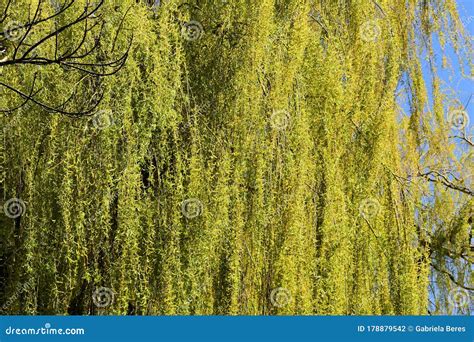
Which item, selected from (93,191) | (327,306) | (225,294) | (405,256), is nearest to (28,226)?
(93,191)

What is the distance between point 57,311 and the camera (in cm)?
401

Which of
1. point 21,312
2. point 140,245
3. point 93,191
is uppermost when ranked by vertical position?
point 93,191

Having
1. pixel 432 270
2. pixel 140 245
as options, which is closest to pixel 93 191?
pixel 140 245

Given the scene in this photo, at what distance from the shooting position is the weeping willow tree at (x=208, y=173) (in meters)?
4.01

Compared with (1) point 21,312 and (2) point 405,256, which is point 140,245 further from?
(2) point 405,256

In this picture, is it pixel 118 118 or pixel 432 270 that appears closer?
pixel 118 118

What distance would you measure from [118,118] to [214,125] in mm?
595

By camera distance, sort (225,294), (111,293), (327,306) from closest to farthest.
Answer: (111,293), (225,294), (327,306)

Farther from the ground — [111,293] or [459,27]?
[459,27]

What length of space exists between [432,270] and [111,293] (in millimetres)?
3961

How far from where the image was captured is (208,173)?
4.25 meters

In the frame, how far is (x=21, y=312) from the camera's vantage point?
4.03m

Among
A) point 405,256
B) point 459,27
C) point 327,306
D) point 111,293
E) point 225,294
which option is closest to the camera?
point 111,293

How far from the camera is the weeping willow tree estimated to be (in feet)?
13.2
